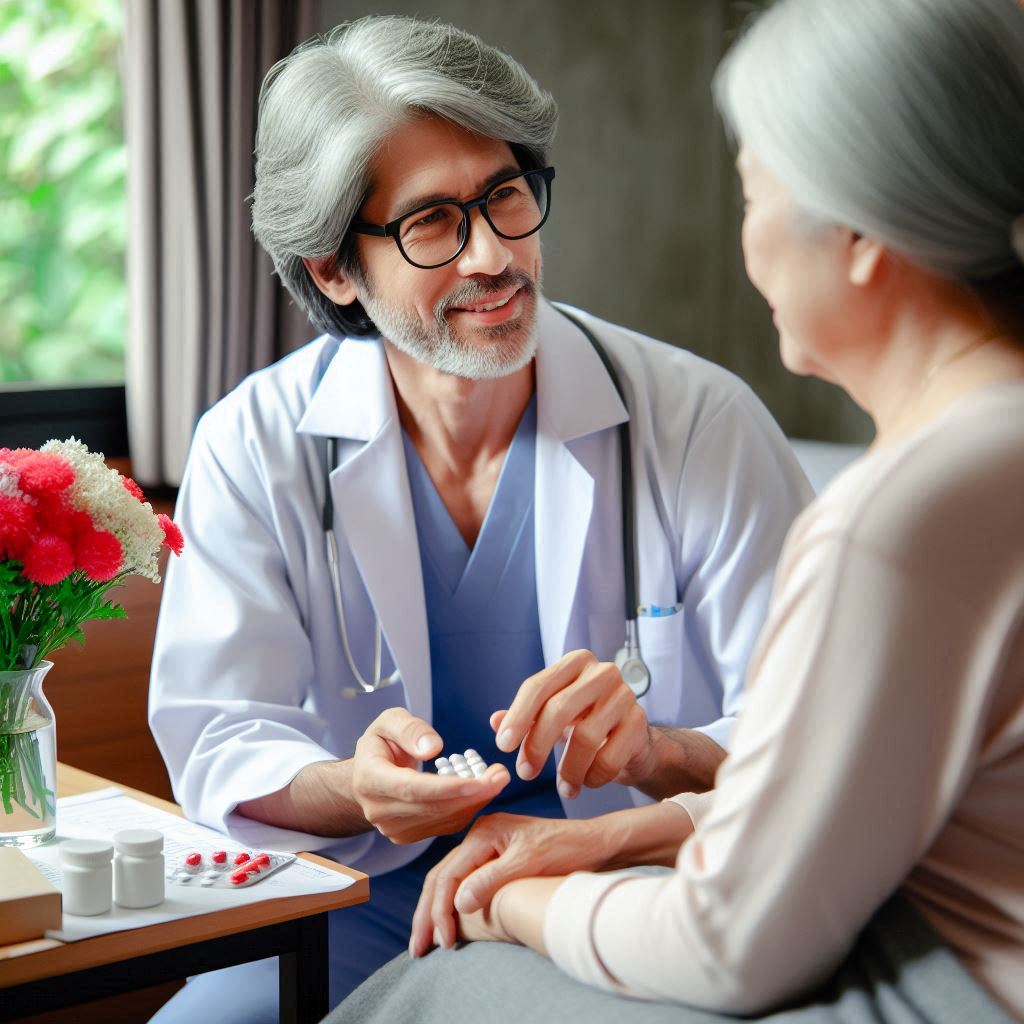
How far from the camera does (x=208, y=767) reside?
1619 mm

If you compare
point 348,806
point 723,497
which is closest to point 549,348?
point 723,497

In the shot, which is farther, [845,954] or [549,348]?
Answer: [549,348]

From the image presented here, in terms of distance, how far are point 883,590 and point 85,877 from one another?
0.80 m

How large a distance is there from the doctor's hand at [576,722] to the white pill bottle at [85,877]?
381 millimetres

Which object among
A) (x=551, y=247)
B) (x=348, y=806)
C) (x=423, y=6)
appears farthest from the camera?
(x=551, y=247)

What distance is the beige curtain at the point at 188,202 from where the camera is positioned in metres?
2.70

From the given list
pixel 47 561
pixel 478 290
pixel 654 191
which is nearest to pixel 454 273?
pixel 478 290

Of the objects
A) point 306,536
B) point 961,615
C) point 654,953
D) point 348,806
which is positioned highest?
point 961,615

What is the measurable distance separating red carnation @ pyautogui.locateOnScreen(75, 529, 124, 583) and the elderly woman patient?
0.65m

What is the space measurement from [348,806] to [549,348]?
28.8 inches

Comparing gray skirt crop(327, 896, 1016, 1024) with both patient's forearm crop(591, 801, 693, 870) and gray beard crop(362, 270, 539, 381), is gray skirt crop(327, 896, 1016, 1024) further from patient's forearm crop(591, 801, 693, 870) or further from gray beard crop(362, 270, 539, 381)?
gray beard crop(362, 270, 539, 381)

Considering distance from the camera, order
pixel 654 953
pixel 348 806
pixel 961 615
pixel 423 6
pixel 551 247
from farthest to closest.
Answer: pixel 551 247
pixel 423 6
pixel 348 806
pixel 654 953
pixel 961 615

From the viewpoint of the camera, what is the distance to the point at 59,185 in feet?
9.25

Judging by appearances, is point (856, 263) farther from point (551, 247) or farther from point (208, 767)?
point (551, 247)
